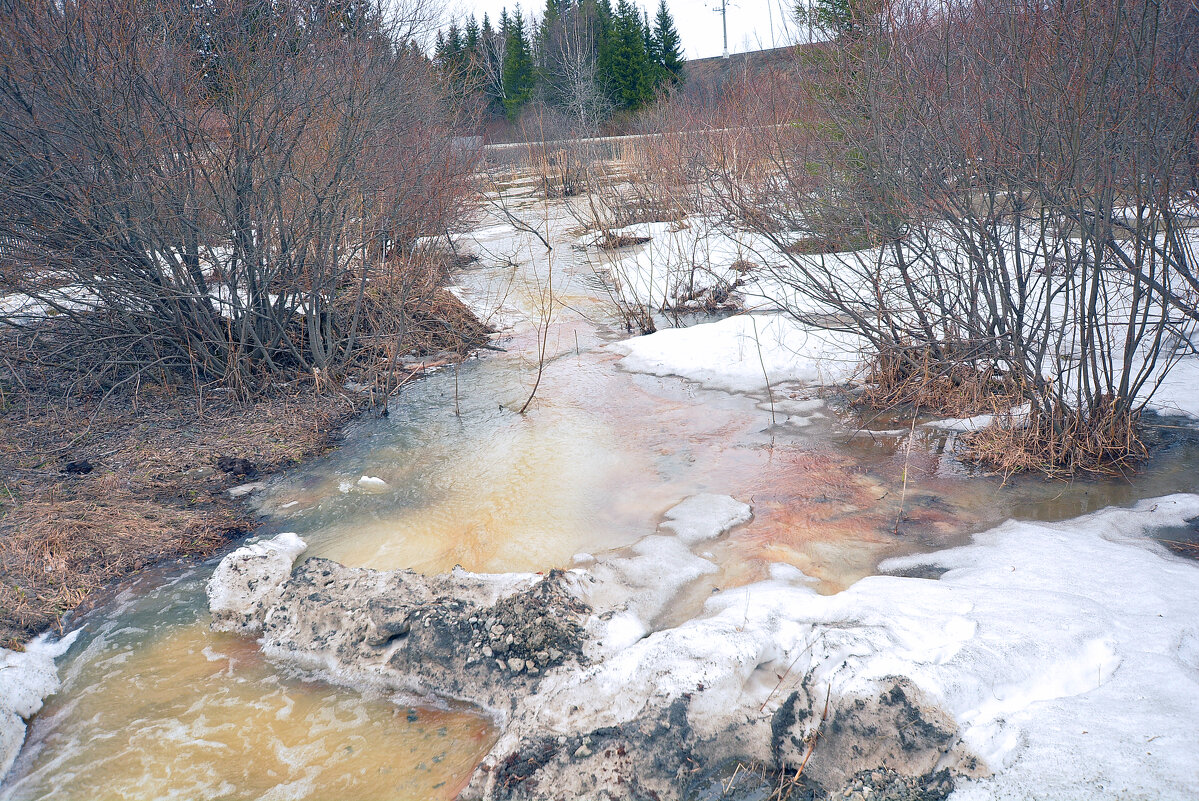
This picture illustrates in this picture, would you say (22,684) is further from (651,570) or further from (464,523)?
(651,570)

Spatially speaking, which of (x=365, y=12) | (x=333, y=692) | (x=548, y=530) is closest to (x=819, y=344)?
(x=548, y=530)

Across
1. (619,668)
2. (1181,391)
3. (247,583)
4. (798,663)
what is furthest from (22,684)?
(1181,391)

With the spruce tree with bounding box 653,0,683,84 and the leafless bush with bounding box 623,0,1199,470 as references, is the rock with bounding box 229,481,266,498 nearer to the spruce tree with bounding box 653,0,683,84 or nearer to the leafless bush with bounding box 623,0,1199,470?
the leafless bush with bounding box 623,0,1199,470

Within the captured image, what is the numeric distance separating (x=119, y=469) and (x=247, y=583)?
6.85 feet

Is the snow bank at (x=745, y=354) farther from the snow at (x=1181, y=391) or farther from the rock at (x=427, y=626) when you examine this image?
the rock at (x=427, y=626)

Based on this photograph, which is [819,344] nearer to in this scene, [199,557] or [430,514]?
[430,514]

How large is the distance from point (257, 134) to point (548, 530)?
402 centimetres

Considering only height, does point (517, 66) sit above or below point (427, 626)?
above

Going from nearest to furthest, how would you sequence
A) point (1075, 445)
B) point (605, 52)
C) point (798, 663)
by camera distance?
point (798, 663)
point (1075, 445)
point (605, 52)

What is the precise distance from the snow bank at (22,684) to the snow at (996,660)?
Answer: 224cm

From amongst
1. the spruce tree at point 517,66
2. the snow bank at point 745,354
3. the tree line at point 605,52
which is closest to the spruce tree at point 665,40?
the tree line at point 605,52

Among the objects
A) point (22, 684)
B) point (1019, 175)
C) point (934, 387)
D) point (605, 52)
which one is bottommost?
point (22, 684)

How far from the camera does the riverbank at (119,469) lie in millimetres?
4215

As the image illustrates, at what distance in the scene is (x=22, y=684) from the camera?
133 inches
